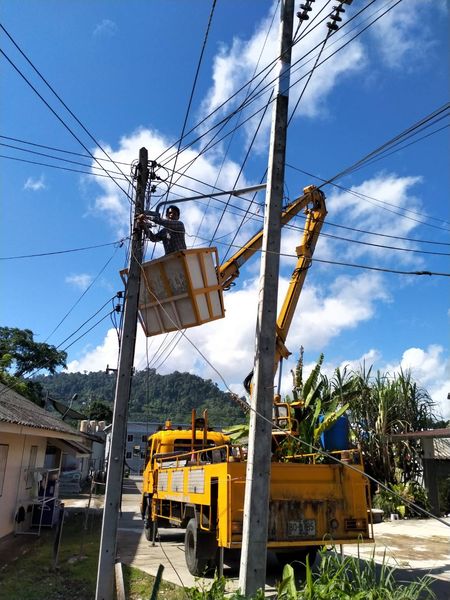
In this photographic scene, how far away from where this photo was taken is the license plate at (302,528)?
8.17 metres

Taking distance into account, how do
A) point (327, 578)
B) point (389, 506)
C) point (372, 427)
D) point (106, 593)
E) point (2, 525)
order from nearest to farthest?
point (327, 578), point (106, 593), point (2, 525), point (389, 506), point (372, 427)

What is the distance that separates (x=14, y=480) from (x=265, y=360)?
34.8 feet

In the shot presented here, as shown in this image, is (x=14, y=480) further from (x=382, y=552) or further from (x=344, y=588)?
(x=344, y=588)

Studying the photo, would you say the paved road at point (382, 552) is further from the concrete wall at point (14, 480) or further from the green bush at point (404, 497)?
the concrete wall at point (14, 480)

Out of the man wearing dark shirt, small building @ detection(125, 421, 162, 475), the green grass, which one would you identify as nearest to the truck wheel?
the green grass

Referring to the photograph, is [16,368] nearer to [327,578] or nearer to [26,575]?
[26,575]

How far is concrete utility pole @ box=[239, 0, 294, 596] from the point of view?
225 inches

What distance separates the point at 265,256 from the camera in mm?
6582

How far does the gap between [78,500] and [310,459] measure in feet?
60.2

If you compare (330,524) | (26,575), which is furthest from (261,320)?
(26,575)

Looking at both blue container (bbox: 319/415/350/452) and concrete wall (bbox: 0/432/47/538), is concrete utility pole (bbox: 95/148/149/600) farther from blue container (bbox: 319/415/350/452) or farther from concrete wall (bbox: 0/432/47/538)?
concrete wall (bbox: 0/432/47/538)

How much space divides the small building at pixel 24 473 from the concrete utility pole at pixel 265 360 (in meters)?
7.13

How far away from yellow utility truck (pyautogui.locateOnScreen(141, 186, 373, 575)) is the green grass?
3.60 feet

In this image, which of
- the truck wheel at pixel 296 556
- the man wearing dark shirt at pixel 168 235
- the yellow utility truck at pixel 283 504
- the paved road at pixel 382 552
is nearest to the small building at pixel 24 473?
the paved road at pixel 382 552
